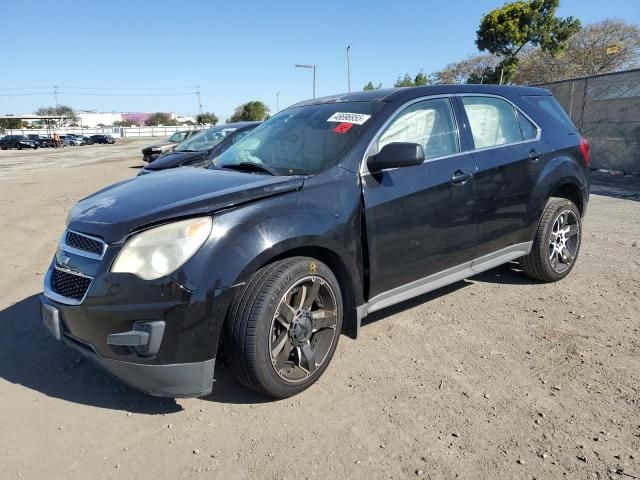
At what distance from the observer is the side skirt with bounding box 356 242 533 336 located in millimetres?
3250

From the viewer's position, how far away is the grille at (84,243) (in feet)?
8.53

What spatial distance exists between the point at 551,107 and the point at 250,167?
310 cm

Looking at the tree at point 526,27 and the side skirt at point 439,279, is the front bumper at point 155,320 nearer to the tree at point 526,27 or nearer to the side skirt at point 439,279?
the side skirt at point 439,279

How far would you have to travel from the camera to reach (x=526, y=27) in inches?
1337

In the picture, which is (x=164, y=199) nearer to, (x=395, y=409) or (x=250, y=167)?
(x=250, y=167)

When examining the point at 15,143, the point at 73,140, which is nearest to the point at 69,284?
the point at 15,143

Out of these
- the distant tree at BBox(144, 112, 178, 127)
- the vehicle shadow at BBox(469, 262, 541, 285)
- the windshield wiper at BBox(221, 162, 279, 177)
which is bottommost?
the vehicle shadow at BBox(469, 262, 541, 285)

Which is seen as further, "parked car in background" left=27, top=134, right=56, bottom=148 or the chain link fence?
"parked car in background" left=27, top=134, right=56, bottom=148

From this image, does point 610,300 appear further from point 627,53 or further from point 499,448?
point 627,53

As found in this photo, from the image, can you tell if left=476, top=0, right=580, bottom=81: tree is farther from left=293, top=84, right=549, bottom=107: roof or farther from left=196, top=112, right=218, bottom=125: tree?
left=196, top=112, right=218, bottom=125: tree

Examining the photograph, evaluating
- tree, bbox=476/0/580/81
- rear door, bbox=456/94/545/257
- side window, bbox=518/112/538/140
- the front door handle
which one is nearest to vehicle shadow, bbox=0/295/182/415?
the front door handle

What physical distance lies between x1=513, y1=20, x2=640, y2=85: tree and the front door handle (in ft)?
119

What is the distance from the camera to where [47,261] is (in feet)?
19.0

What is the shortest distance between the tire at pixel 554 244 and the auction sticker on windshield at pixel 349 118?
2065mm
